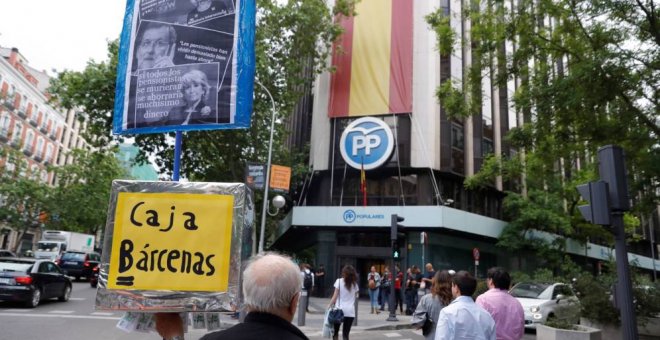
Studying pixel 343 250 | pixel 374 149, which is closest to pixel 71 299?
pixel 343 250

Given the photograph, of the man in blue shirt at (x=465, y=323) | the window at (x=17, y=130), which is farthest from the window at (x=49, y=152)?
the man in blue shirt at (x=465, y=323)

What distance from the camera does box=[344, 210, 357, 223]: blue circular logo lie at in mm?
26094

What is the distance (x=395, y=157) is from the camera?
86.9 feet

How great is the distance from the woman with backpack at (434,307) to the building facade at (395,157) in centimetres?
1964

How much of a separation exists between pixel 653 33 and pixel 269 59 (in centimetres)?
1893

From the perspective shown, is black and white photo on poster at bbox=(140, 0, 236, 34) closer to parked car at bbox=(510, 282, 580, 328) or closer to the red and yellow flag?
parked car at bbox=(510, 282, 580, 328)

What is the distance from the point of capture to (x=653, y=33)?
9797 mm

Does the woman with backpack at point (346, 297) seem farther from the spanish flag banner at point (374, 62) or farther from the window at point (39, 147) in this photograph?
the window at point (39, 147)

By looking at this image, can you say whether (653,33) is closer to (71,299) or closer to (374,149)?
(374,149)

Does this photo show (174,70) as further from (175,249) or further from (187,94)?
(175,249)

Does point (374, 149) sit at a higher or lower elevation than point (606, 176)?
higher

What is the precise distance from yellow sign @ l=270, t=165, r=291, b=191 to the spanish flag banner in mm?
7948

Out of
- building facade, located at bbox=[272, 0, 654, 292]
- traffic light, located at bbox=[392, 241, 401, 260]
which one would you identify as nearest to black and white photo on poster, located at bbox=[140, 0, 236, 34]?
traffic light, located at bbox=[392, 241, 401, 260]

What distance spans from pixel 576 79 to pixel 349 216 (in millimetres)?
17324
